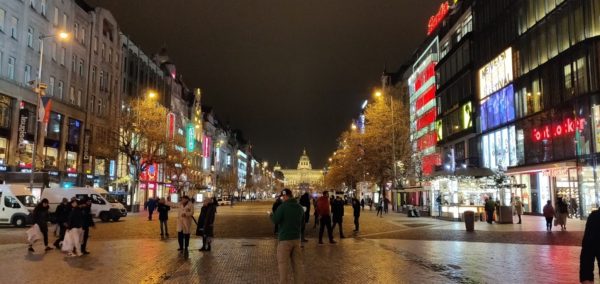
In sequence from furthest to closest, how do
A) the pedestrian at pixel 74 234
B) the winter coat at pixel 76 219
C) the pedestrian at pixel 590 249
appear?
the winter coat at pixel 76 219 < the pedestrian at pixel 74 234 < the pedestrian at pixel 590 249

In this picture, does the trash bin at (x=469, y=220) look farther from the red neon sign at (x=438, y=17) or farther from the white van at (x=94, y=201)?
the red neon sign at (x=438, y=17)

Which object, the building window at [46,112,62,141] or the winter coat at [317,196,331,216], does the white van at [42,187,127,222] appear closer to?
the building window at [46,112,62,141]

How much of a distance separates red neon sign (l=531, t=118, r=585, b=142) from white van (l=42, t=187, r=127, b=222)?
105ft

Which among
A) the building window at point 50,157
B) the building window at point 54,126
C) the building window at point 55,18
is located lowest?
the building window at point 50,157

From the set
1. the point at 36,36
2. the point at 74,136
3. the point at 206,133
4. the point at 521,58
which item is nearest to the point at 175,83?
the point at 206,133

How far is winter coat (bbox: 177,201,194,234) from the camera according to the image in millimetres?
17391

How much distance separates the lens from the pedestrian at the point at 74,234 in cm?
1653

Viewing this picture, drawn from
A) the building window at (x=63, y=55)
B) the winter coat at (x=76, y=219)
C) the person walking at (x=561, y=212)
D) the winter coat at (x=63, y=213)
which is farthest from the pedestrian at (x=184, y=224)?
the building window at (x=63, y=55)

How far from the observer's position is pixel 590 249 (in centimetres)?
553

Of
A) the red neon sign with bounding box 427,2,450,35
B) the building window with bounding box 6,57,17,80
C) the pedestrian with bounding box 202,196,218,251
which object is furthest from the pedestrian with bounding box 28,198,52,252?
the red neon sign with bounding box 427,2,450,35

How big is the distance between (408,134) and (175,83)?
57.4 m

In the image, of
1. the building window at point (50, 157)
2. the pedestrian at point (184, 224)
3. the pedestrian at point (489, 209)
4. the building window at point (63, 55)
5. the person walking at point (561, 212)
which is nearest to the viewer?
the pedestrian at point (184, 224)

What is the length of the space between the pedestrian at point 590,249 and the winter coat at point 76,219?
1508 cm

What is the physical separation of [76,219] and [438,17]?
A: 64311mm
